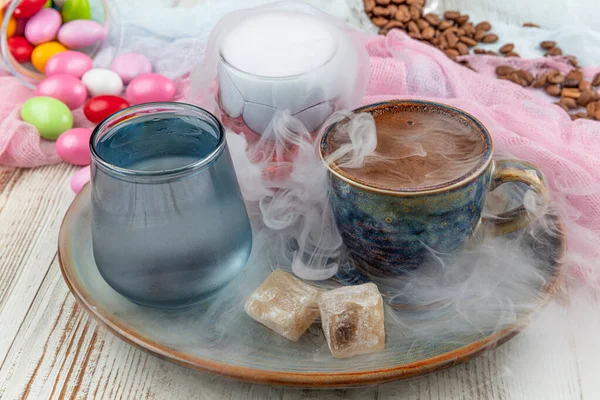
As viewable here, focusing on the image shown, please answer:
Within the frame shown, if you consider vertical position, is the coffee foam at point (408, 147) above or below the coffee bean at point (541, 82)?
above

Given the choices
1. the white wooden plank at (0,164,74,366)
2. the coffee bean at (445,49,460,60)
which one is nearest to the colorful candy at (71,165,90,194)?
the white wooden plank at (0,164,74,366)

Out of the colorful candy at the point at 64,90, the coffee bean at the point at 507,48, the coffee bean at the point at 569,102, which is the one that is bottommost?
the colorful candy at the point at 64,90

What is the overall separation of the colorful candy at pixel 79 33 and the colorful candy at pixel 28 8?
59mm

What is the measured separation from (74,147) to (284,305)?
0.57 meters

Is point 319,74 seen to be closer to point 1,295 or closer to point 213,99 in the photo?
point 213,99

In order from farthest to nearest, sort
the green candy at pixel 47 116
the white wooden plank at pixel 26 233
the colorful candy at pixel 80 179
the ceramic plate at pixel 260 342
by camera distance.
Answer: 1. the green candy at pixel 47 116
2. the colorful candy at pixel 80 179
3. the white wooden plank at pixel 26 233
4. the ceramic plate at pixel 260 342

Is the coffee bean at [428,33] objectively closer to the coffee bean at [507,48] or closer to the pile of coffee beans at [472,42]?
the pile of coffee beans at [472,42]

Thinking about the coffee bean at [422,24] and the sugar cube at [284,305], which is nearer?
the sugar cube at [284,305]

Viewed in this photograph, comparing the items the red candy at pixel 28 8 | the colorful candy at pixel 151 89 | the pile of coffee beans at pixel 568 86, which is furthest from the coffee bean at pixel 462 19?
the red candy at pixel 28 8

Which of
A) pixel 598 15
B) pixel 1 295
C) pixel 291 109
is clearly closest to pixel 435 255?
pixel 291 109

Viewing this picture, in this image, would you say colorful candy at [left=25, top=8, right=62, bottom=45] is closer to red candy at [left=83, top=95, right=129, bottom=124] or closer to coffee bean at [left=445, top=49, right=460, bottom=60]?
red candy at [left=83, top=95, right=129, bottom=124]

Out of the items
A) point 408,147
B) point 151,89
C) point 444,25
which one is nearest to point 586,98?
point 444,25

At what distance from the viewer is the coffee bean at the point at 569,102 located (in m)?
1.20

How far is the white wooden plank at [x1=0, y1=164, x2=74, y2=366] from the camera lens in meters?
0.79
